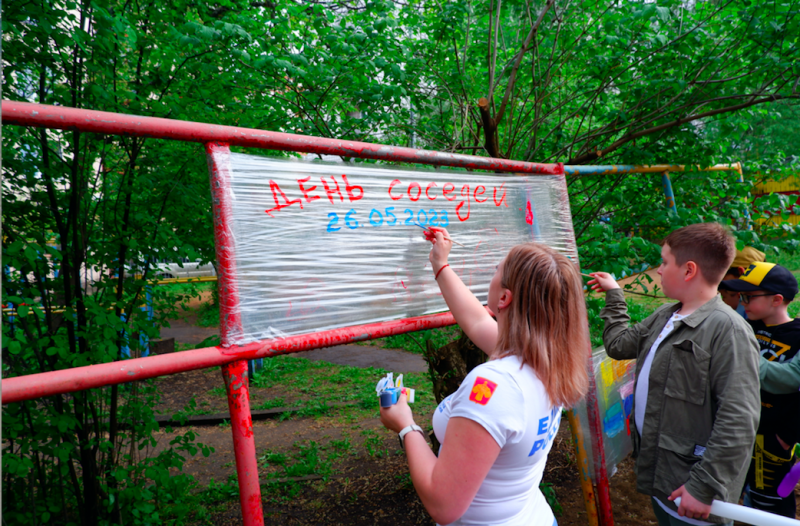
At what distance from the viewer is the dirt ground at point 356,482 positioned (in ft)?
10.6

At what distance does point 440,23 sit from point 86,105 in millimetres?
2601

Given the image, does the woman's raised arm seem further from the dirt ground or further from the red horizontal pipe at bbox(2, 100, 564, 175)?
the dirt ground

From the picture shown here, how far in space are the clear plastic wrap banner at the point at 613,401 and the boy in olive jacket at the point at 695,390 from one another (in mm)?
679

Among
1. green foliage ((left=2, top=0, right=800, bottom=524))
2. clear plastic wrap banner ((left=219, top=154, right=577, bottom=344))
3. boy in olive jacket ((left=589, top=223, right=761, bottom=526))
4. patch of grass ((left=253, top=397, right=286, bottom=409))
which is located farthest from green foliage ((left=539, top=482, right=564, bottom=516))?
patch of grass ((left=253, top=397, right=286, bottom=409))

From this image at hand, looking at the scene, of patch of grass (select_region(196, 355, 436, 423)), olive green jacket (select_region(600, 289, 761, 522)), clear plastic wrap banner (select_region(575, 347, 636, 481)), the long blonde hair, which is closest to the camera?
the long blonde hair

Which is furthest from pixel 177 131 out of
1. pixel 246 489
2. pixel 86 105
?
pixel 246 489

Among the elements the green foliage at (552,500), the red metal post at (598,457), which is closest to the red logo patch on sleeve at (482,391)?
the red metal post at (598,457)

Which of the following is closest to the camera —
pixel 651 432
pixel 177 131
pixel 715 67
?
pixel 177 131

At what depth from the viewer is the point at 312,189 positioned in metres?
1.74

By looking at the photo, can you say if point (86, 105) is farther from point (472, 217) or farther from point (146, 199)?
point (472, 217)

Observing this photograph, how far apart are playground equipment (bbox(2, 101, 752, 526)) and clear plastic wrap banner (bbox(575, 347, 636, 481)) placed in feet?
4.63

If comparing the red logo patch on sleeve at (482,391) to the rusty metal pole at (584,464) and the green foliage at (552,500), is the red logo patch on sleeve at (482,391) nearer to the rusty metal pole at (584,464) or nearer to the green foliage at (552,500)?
the rusty metal pole at (584,464)

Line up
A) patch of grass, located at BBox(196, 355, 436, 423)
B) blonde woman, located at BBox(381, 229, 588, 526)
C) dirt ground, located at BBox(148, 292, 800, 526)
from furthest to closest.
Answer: patch of grass, located at BBox(196, 355, 436, 423), dirt ground, located at BBox(148, 292, 800, 526), blonde woman, located at BBox(381, 229, 588, 526)

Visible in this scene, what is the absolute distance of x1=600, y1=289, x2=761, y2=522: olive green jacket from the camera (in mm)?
1724
